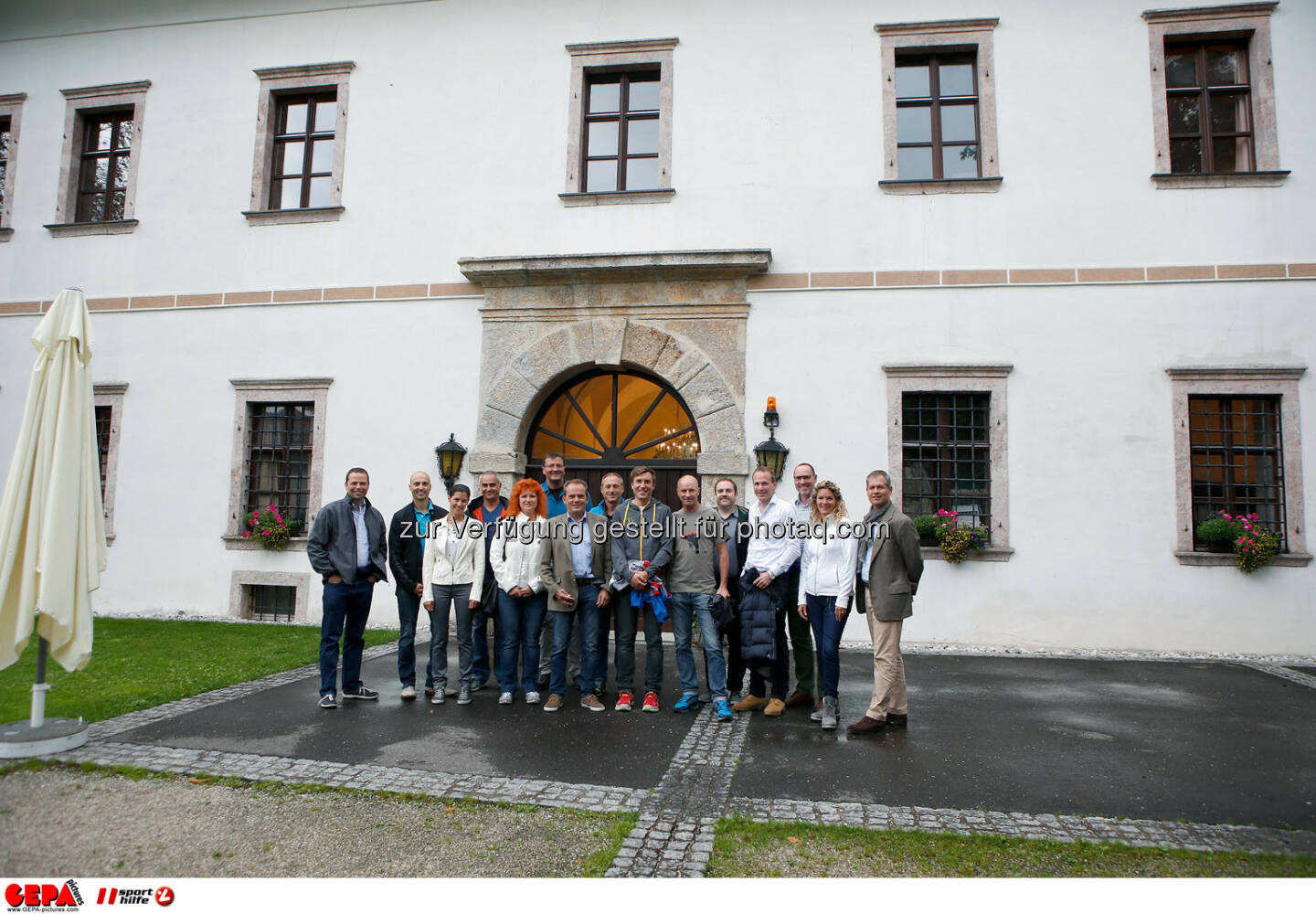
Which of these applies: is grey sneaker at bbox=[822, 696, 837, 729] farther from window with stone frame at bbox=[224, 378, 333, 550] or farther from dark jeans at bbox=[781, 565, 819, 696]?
window with stone frame at bbox=[224, 378, 333, 550]

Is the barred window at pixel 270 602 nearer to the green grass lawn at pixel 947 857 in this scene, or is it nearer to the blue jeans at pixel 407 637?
the blue jeans at pixel 407 637

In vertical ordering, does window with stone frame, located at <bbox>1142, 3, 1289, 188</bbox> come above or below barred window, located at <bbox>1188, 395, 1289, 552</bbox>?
above

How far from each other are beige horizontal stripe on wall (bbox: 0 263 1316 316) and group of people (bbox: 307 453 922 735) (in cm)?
422

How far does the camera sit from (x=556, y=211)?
10.1 meters

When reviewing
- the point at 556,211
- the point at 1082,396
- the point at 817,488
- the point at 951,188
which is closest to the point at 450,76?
the point at 556,211

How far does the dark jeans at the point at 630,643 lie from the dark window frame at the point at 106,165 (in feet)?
33.1

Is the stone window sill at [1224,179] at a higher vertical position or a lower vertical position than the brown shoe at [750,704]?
higher

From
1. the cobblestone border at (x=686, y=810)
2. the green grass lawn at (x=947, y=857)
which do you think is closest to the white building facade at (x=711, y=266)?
the cobblestone border at (x=686, y=810)

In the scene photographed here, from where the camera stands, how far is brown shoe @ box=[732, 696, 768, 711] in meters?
5.74

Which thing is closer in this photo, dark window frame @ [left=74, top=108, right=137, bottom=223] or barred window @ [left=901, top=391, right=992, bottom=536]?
barred window @ [left=901, top=391, right=992, bottom=536]

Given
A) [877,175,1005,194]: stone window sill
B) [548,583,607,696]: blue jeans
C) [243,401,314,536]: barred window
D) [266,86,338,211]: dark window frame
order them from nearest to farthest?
[548,583,607,696]: blue jeans, [877,175,1005,194]: stone window sill, [243,401,314,536]: barred window, [266,86,338,211]: dark window frame

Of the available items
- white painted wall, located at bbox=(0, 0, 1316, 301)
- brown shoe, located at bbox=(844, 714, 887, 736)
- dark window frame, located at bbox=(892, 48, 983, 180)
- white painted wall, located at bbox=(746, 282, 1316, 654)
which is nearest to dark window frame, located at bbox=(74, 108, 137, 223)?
white painted wall, located at bbox=(0, 0, 1316, 301)

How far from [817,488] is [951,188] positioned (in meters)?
5.70

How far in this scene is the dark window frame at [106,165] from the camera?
11.3 metres
